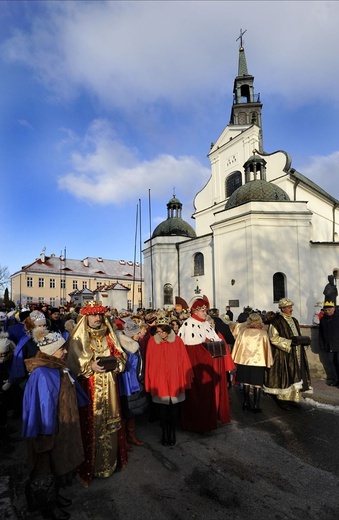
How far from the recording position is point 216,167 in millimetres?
31422

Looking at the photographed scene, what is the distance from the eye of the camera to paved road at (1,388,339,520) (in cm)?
293

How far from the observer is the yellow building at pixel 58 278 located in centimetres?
5291

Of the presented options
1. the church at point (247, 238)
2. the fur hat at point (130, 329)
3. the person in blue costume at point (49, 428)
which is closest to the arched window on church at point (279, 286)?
the church at point (247, 238)

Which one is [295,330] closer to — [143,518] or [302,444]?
[302,444]

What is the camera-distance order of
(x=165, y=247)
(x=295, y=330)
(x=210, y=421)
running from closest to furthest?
(x=210, y=421) → (x=295, y=330) → (x=165, y=247)

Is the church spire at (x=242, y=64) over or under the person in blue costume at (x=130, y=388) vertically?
over

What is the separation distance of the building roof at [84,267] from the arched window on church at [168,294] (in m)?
24.6

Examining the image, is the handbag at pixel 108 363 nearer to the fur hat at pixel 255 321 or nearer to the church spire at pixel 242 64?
the fur hat at pixel 255 321

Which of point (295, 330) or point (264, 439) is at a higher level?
point (295, 330)

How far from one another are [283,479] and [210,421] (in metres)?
1.48

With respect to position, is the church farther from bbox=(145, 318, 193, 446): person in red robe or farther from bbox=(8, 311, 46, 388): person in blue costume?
bbox=(8, 311, 46, 388): person in blue costume

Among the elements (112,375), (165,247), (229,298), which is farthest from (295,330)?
(165,247)

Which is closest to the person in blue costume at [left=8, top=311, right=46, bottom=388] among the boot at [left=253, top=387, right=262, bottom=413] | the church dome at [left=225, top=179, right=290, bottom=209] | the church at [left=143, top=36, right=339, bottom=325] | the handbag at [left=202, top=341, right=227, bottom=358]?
the handbag at [left=202, top=341, right=227, bottom=358]

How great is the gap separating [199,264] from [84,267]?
3900 centimetres
